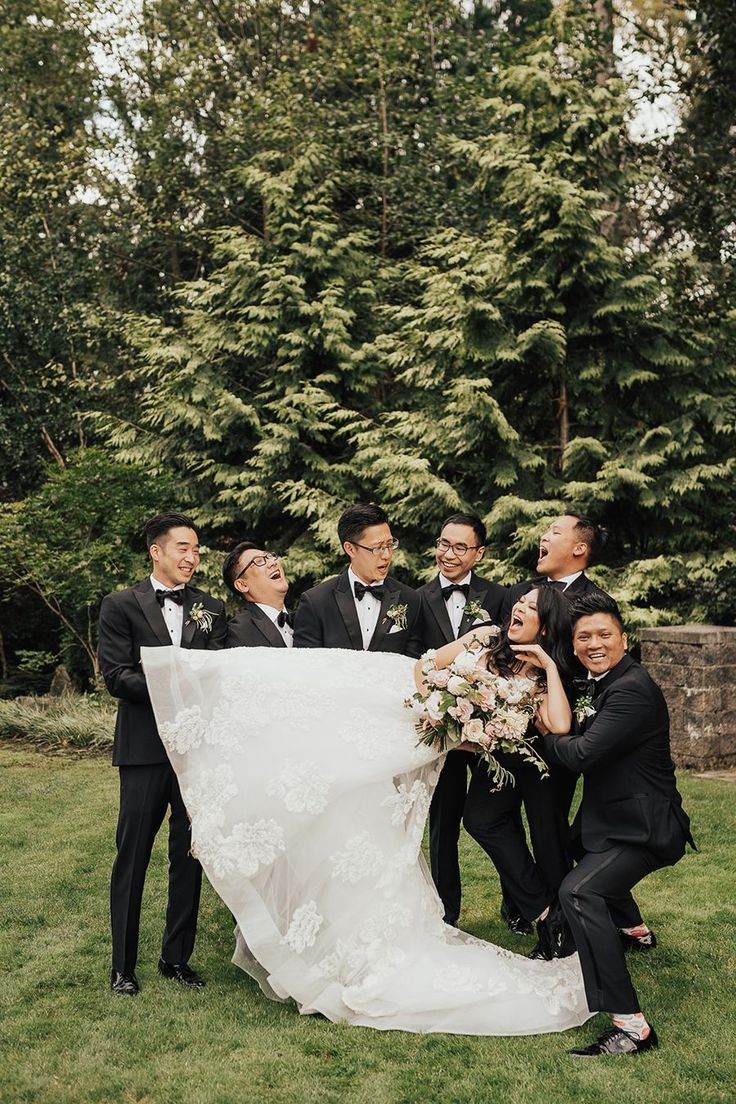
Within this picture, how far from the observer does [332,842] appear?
4262 mm

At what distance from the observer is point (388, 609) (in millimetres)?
5250

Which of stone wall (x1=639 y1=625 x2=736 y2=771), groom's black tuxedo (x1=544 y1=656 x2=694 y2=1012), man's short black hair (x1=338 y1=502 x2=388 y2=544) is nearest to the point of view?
groom's black tuxedo (x1=544 y1=656 x2=694 y2=1012)

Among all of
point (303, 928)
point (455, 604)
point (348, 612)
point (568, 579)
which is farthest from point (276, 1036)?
point (568, 579)

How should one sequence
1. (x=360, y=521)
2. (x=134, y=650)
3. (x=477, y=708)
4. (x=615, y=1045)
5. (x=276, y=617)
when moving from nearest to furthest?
1. (x=615, y=1045)
2. (x=477, y=708)
3. (x=134, y=650)
4. (x=360, y=521)
5. (x=276, y=617)

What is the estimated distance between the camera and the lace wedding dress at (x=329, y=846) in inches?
160

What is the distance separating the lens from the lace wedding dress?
407cm

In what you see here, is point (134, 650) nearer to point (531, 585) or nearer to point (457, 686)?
point (457, 686)

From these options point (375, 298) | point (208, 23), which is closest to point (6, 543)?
point (375, 298)

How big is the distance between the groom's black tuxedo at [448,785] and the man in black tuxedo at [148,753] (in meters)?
1.23

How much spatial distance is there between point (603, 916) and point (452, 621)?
1.87m

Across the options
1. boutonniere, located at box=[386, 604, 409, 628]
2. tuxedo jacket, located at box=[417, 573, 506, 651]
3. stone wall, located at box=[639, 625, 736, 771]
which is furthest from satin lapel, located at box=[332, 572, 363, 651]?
stone wall, located at box=[639, 625, 736, 771]

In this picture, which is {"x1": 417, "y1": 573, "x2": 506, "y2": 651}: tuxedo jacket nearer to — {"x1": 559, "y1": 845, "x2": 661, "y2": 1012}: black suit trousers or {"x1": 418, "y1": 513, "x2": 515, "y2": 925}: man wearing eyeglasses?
{"x1": 418, "y1": 513, "x2": 515, "y2": 925}: man wearing eyeglasses

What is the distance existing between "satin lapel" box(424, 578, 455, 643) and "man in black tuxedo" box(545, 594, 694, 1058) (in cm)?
126

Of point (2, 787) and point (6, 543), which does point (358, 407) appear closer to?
point (6, 543)
